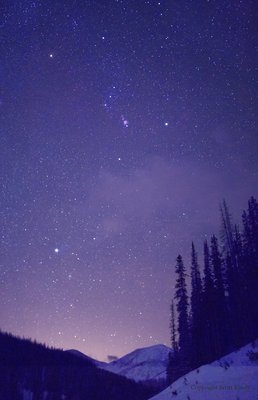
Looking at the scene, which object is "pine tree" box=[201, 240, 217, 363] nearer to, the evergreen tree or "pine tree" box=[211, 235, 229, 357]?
"pine tree" box=[211, 235, 229, 357]

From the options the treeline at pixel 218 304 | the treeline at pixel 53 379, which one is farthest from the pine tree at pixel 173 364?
the treeline at pixel 53 379

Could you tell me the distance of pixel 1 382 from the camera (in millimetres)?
76438

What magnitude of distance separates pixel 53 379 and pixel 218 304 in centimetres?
5151

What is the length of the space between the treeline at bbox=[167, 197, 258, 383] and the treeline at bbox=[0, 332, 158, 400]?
28.6 metres

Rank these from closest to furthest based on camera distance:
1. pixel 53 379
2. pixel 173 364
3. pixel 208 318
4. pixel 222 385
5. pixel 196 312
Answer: pixel 222 385 < pixel 208 318 < pixel 196 312 < pixel 173 364 < pixel 53 379

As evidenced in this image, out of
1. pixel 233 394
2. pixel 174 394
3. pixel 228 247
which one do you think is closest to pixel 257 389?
pixel 233 394

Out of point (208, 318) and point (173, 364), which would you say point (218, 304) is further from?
point (173, 364)

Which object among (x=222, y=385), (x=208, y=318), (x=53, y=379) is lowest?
(x=222, y=385)

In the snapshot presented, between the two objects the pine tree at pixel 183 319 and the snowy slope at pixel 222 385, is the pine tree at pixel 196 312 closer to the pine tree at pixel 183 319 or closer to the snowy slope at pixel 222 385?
the pine tree at pixel 183 319

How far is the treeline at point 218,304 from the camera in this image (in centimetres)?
4293

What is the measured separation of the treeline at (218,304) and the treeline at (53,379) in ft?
94.0

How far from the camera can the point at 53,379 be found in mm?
79875

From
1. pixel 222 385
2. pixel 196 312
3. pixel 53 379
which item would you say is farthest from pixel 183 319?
pixel 53 379

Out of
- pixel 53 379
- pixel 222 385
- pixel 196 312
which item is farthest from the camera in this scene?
pixel 53 379
